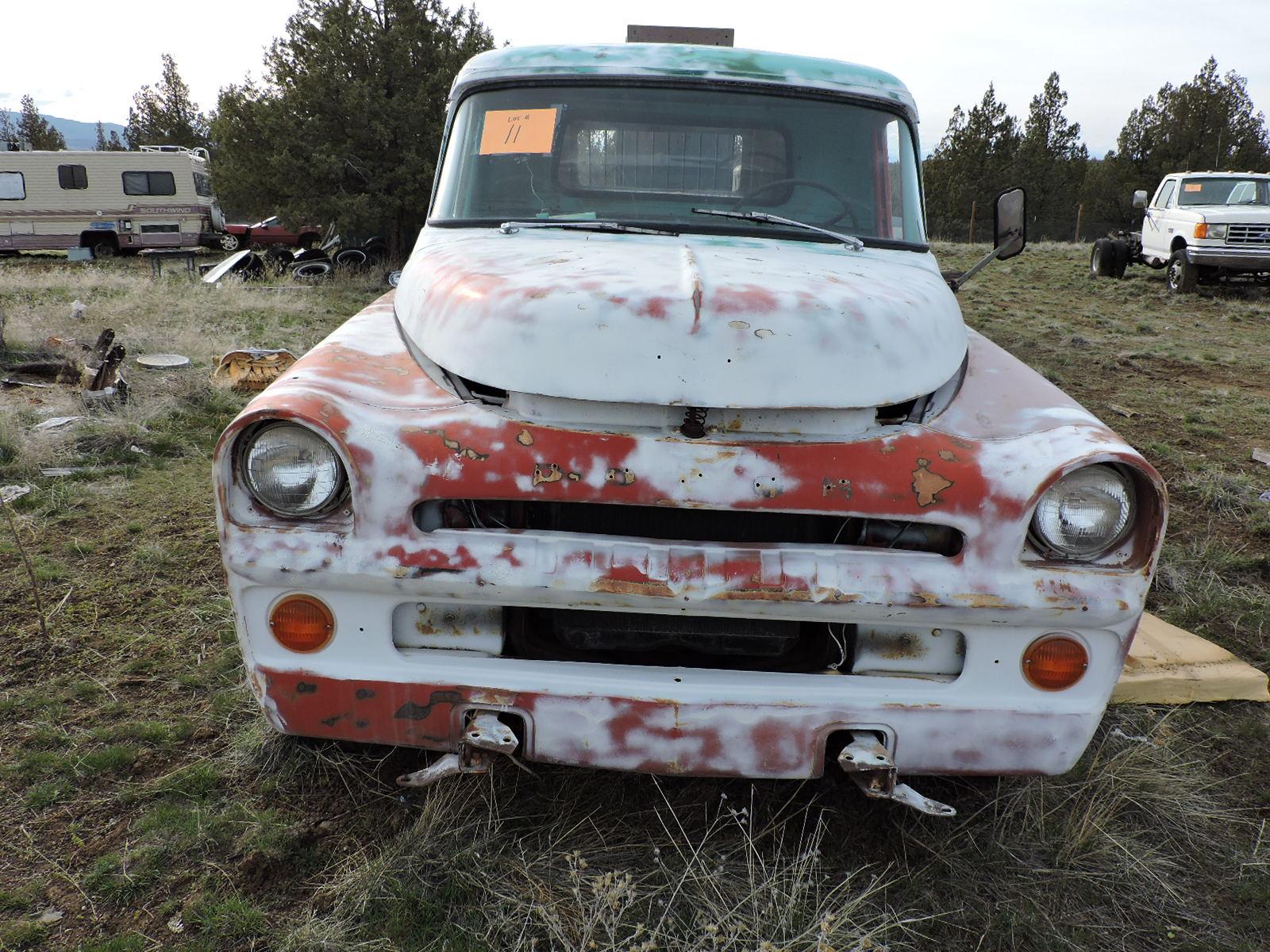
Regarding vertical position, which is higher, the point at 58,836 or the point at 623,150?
the point at 623,150

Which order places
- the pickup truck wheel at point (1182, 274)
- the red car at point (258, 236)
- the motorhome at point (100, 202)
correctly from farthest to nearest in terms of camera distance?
the red car at point (258, 236) → the motorhome at point (100, 202) → the pickup truck wheel at point (1182, 274)

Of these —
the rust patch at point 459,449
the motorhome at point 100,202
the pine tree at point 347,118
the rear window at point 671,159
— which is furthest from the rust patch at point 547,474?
the motorhome at point 100,202

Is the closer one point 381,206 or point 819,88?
point 819,88

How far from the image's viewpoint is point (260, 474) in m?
2.04

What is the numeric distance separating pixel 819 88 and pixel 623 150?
74cm

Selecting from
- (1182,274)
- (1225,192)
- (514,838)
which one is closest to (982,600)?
(514,838)

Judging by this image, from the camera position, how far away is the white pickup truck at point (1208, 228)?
49.0 feet

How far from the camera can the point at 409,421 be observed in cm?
206

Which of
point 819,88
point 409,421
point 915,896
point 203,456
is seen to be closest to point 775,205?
point 819,88

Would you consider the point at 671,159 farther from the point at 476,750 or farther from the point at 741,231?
the point at 476,750

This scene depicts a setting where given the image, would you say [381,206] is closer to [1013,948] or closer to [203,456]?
[203,456]

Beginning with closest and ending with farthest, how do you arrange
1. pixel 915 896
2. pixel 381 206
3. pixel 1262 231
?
pixel 915 896
pixel 1262 231
pixel 381 206

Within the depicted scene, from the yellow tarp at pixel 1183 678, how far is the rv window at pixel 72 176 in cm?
2633

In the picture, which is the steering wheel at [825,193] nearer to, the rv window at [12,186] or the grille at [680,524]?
the grille at [680,524]
